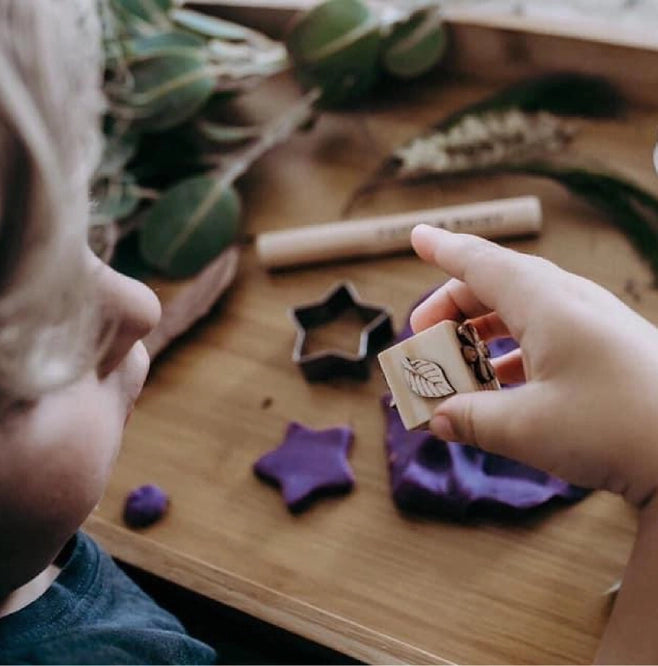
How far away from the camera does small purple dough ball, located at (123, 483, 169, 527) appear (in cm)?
62

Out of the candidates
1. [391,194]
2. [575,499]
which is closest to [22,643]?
[575,499]

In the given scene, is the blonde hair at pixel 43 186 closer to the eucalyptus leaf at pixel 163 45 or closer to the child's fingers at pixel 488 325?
the child's fingers at pixel 488 325

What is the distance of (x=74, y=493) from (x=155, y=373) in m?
0.28

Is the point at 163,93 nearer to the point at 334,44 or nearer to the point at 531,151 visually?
the point at 334,44

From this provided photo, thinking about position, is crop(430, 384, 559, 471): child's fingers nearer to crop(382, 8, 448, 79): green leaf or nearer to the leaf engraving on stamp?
the leaf engraving on stamp

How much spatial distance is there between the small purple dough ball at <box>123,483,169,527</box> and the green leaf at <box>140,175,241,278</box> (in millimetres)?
190

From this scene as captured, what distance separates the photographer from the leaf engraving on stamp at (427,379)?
47 cm

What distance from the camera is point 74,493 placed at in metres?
0.43

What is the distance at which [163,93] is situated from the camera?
0.77 meters

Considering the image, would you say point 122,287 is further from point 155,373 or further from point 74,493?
point 155,373

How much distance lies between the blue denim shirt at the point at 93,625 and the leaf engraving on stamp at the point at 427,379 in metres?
0.20

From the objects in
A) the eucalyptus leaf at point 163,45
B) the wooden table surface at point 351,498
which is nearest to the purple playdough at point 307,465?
the wooden table surface at point 351,498

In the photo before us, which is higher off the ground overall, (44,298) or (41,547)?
(44,298)

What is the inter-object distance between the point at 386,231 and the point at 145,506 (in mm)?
266
